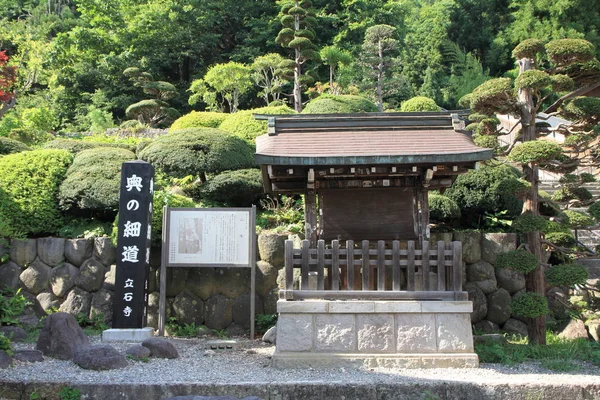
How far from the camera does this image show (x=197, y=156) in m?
12.8

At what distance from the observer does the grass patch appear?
26.5 ft

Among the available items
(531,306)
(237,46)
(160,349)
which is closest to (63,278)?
(160,349)

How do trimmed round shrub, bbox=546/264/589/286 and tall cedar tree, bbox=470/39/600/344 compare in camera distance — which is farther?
tall cedar tree, bbox=470/39/600/344

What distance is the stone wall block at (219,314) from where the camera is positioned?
34.7 feet

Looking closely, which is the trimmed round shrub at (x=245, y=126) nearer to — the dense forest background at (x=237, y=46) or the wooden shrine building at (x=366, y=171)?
the wooden shrine building at (x=366, y=171)

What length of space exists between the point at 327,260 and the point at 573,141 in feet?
14.4

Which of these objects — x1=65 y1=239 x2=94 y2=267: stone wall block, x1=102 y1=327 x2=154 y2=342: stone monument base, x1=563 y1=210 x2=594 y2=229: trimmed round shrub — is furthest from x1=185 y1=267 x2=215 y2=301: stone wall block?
x1=563 y1=210 x2=594 y2=229: trimmed round shrub

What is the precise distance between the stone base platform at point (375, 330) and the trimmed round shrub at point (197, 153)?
5.48 m

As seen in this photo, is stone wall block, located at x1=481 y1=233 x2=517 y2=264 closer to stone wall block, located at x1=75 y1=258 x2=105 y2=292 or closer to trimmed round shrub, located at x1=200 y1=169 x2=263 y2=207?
trimmed round shrub, located at x1=200 y1=169 x2=263 y2=207

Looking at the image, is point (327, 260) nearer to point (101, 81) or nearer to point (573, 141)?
point (573, 141)

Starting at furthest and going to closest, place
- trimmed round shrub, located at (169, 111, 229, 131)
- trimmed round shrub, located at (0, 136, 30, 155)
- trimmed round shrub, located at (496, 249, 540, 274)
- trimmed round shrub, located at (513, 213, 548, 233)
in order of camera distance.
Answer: trimmed round shrub, located at (169, 111, 229, 131), trimmed round shrub, located at (0, 136, 30, 155), trimmed round shrub, located at (513, 213, 548, 233), trimmed round shrub, located at (496, 249, 540, 274)

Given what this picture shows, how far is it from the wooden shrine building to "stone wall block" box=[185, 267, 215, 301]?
88.9 inches

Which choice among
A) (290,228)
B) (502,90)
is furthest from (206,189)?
(502,90)

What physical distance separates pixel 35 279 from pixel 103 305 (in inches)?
54.9
